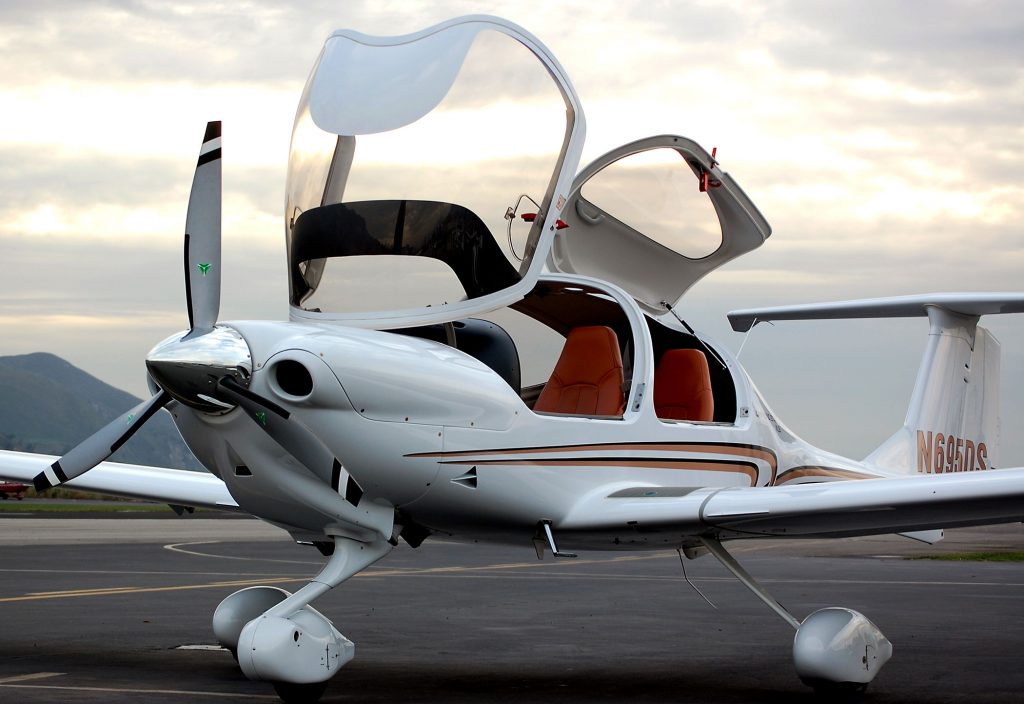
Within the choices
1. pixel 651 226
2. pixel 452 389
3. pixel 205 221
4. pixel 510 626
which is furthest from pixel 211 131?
pixel 510 626


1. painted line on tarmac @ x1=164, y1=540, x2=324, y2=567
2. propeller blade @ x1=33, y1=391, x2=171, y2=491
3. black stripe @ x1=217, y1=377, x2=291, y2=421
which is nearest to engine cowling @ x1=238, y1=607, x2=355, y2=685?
black stripe @ x1=217, y1=377, x2=291, y2=421

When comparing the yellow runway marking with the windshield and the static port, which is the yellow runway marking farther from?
the windshield

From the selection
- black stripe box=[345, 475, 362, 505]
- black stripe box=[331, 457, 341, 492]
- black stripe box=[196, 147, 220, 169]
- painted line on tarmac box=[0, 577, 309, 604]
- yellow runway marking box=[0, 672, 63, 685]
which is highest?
black stripe box=[196, 147, 220, 169]

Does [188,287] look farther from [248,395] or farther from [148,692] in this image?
[148,692]

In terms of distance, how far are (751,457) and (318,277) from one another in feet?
12.0

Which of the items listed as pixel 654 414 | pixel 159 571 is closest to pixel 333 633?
pixel 654 414

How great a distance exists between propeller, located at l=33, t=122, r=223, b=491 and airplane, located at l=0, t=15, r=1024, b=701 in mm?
13

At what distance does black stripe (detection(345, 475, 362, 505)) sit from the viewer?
24.7 feet

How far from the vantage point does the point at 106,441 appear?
25.3 ft

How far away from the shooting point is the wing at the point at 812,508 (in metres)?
7.67

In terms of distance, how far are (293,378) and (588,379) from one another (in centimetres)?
265

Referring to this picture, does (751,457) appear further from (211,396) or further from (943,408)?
(211,396)

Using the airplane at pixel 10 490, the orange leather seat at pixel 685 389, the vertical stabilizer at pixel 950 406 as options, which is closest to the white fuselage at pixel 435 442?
the orange leather seat at pixel 685 389

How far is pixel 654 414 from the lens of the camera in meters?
9.02
